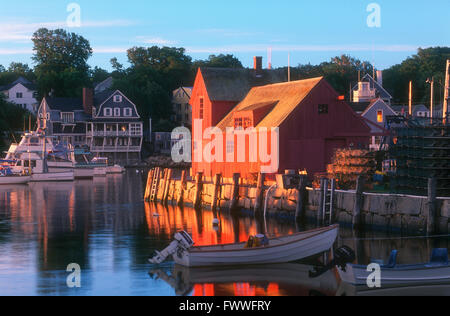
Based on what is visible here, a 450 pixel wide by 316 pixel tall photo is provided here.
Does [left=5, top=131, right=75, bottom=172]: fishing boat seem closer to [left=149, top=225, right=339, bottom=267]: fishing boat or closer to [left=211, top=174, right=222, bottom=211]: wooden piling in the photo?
[left=211, top=174, right=222, bottom=211]: wooden piling

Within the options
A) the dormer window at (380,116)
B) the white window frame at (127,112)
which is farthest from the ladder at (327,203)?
the white window frame at (127,112)

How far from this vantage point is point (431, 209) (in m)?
31.4

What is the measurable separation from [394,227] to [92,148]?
9460cm

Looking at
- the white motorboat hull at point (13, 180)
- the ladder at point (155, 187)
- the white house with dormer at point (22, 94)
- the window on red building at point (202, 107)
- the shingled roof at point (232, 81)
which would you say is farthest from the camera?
the white house with dormer at point (22, 94)

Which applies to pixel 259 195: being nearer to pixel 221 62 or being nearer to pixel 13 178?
pixel 13 178

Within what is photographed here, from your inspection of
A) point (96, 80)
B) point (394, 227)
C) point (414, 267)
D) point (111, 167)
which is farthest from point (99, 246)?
point (96, 80)

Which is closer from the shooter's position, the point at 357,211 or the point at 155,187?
the point at 357,211

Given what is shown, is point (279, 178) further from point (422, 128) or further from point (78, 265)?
point (78, 265)

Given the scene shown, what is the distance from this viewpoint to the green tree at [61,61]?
453 feet

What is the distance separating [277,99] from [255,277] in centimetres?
2920

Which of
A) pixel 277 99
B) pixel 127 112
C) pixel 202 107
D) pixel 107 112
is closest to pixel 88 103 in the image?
pixel 107 112

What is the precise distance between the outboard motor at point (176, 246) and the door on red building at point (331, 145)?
922 inches

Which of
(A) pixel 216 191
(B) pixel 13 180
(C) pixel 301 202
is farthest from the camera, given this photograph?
(B) pixel 13 180

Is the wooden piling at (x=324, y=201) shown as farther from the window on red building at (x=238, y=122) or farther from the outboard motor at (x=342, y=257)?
the window on red building at (x=238, y=122)
